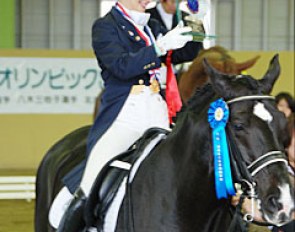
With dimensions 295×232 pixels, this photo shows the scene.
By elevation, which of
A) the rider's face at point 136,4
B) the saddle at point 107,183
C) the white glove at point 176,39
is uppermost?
the rider's face at point 136,4

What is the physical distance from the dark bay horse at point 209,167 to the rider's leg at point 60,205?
0.49 m

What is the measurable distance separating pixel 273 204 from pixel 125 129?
883 millimetres

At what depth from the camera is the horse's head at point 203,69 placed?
359cm

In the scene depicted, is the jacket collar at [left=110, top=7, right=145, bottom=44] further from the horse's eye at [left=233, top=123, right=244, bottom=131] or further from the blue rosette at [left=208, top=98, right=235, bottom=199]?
the horse's eye at [left=233, top=123, right=244, bottom=131]

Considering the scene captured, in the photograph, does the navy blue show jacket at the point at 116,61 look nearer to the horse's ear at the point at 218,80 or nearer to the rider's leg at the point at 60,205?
the rider's leg at the point at 60,205

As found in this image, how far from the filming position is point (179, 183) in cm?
253

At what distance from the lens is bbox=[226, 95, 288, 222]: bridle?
2.14 meters

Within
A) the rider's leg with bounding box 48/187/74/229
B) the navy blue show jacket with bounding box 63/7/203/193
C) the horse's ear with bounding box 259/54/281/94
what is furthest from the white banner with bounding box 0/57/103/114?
the horse's ear with bounding box 259/54/281/94

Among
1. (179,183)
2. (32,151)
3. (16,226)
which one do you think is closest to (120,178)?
(179,183)

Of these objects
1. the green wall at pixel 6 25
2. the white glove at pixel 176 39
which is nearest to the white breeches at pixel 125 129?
the white glove at pixel 176 39

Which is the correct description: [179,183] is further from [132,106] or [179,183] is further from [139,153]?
[132,106]

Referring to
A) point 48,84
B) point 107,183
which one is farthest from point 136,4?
point 48,84

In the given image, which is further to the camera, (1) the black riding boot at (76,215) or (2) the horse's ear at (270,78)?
(1) the black riding boot at (76,215)

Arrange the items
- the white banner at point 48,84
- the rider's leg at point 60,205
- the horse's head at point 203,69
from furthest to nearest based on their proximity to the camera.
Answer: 1. the white banner at point 48,84
2. the horse's head at point 203,69
3. the rider's leg at point 60,205
